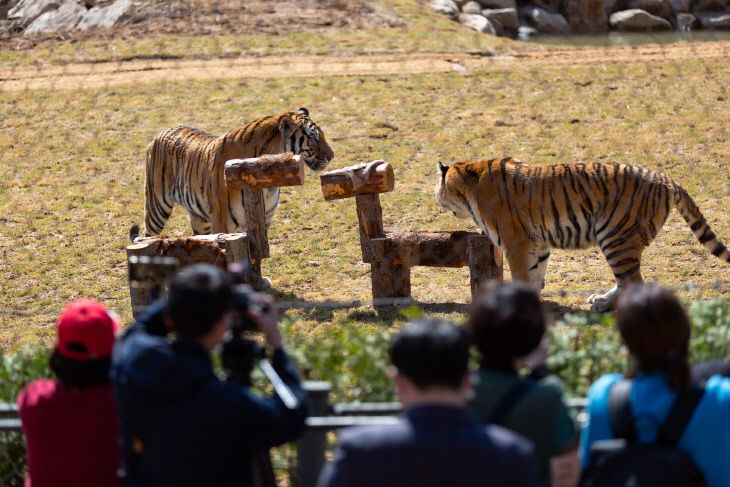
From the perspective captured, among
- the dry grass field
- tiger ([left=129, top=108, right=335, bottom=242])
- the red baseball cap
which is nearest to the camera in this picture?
the red baseball cap

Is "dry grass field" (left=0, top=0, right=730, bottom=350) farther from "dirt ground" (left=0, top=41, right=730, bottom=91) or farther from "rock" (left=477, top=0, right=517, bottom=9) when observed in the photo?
"rock" (left=477, top=0, right=517, bottom=9)

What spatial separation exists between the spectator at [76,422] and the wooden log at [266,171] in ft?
16.1

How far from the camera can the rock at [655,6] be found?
768 inches

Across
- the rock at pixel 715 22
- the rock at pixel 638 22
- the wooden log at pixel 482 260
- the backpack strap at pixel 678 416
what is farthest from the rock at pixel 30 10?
the backpack strap at pixel 678 416

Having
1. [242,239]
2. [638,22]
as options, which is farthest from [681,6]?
[242,239]

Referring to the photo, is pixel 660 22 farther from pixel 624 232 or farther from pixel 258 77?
pixel 624 232

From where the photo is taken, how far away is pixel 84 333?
307cm

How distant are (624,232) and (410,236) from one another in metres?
1.69

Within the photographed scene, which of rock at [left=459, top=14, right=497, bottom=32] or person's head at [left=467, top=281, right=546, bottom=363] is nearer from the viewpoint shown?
person's head at [left=467, top=281, right=546, bottom=363]

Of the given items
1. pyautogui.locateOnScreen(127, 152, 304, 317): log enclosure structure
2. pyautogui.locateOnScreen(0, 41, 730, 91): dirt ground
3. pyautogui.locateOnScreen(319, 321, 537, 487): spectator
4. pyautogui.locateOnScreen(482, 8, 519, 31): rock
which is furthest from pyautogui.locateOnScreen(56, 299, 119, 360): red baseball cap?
pyautogui.locateOnScreen(482, 8, 519, 31): rock

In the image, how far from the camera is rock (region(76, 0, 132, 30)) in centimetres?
1834

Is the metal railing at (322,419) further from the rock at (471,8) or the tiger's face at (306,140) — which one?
the rock at (471,8)

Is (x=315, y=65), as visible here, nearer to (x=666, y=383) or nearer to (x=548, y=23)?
(x=548, y=23)

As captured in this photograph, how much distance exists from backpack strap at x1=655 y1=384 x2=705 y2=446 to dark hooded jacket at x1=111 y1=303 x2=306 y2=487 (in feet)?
3.35
